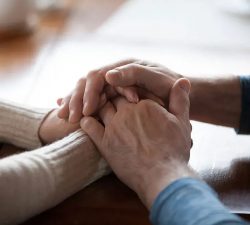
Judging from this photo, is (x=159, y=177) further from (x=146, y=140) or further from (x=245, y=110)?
(x=245, y=110)

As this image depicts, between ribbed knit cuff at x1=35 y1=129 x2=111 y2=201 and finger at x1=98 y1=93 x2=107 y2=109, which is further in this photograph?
finger at x1=98 y1=93 x2=107 y2=109

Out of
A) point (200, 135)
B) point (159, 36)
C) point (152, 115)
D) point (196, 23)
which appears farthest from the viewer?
point (196, 23)

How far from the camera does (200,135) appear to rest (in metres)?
0.86

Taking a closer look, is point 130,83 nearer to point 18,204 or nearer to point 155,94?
point 155,94

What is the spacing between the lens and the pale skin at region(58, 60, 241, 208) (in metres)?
0.66

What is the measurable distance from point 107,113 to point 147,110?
65 millimetres

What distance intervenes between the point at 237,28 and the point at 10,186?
1031 millimetres

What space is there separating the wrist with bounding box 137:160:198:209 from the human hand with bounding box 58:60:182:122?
0.48 feet

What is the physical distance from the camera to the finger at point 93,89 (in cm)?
77

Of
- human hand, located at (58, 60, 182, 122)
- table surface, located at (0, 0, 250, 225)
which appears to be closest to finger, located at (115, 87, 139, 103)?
human hand, located at (58, 60, 182, 122)

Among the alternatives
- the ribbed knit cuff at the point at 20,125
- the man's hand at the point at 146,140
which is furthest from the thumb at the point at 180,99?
the ribbed knit cuff at the point at 20,125

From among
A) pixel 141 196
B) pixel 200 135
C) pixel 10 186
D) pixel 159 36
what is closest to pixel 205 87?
pixel 200 135

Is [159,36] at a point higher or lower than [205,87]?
lower

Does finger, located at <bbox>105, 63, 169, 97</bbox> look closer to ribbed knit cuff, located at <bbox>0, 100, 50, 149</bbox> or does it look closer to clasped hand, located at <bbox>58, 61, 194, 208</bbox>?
clasped hand, located at <bbox>58, 61, 194, 208</bbox>
